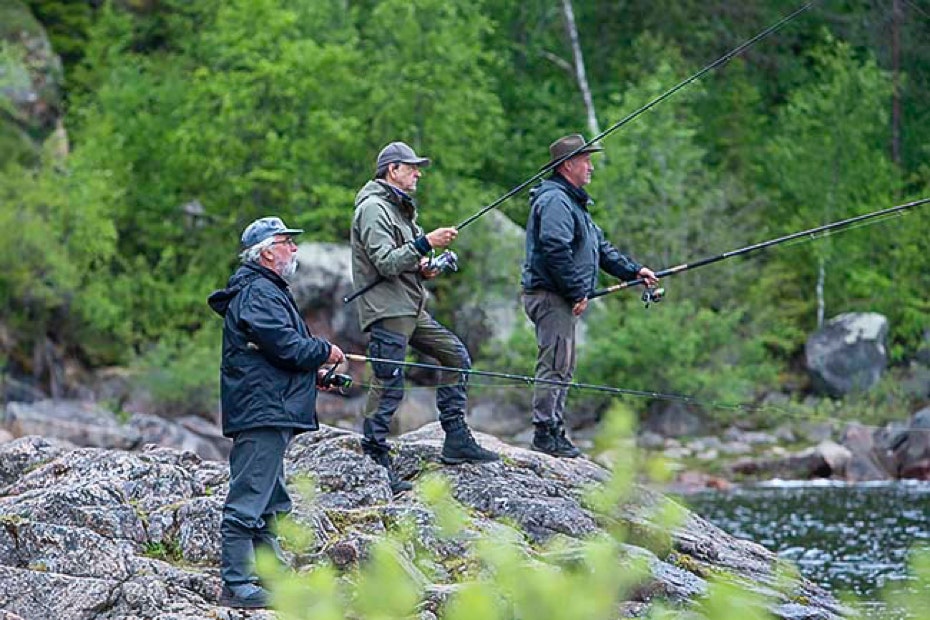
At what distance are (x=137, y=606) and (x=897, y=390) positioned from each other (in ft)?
75.4

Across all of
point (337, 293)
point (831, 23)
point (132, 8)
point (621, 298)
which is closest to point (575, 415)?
point (621, 298)

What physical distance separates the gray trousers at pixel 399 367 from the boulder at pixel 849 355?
20.8 metres

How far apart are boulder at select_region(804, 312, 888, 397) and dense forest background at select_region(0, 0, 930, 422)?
576 millimetres

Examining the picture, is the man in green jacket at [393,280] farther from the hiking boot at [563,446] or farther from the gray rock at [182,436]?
the gray rock at [182,436]

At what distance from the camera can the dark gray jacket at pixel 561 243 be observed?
35.8ft

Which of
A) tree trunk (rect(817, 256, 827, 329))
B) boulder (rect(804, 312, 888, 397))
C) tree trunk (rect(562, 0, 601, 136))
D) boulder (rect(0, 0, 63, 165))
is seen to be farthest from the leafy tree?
boulder (rect(0, 0, 63, 165))

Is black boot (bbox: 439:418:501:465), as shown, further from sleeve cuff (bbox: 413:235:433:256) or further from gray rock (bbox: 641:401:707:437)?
gray rock (bbox: 641:401:707:437)

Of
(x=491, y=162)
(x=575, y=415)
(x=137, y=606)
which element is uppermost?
(x=491, y=162)

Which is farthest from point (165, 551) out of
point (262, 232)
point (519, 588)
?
point (519, 588)

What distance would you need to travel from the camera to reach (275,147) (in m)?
34.5

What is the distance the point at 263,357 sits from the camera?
8.28 metres

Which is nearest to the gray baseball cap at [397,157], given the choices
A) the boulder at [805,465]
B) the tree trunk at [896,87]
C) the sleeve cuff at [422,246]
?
the sleeve cuff at [422,246]

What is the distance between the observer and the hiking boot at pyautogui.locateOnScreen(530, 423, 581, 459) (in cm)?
1138

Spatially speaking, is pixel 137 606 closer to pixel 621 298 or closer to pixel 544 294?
pixel 544 294
